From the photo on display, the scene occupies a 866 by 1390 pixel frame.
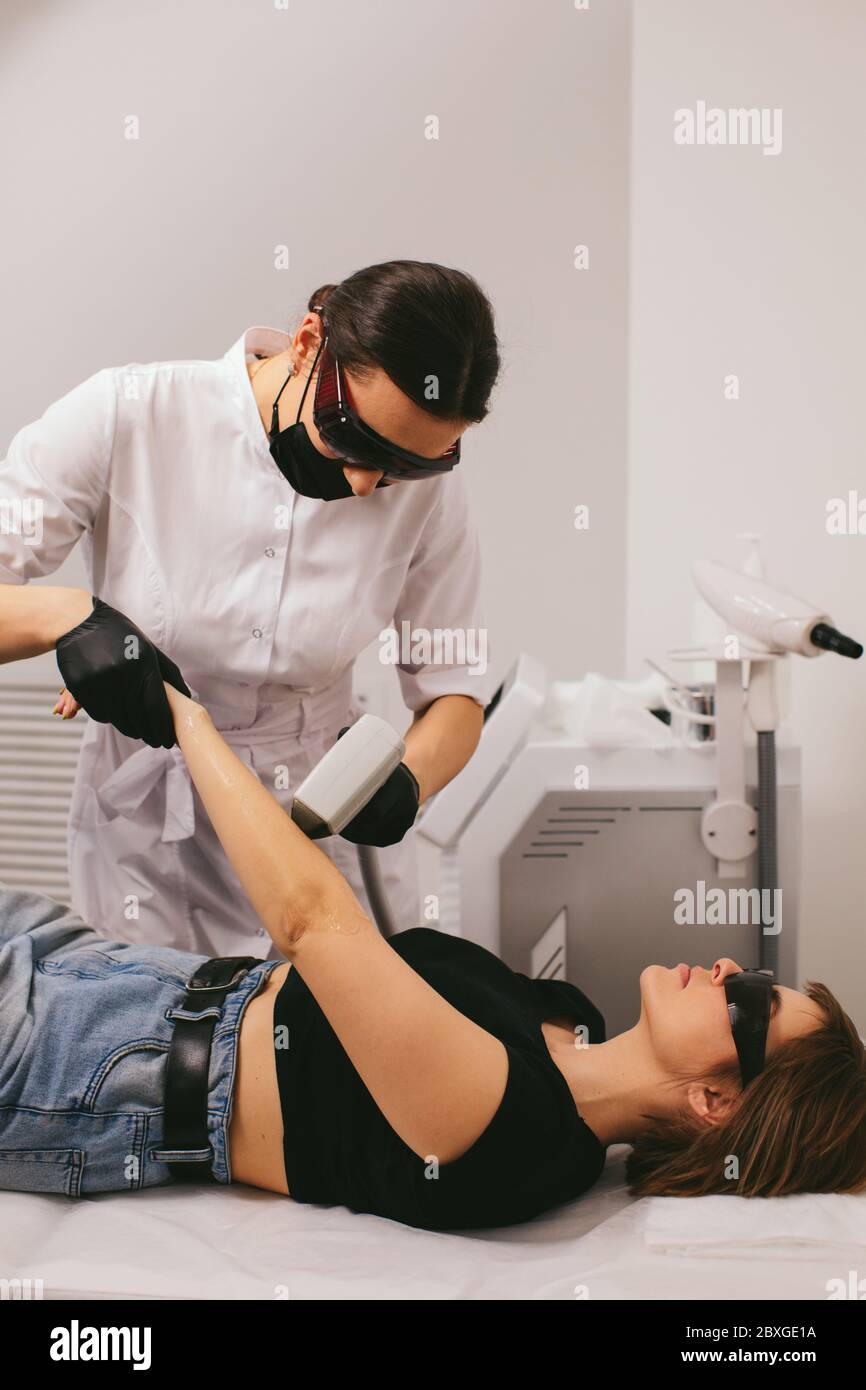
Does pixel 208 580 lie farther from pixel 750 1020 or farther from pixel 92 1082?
pixel 750 1020

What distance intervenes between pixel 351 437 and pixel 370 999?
645mm

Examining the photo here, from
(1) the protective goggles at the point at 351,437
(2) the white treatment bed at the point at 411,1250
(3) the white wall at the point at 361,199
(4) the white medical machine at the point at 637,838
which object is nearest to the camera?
(2) the white treatment bed at the point at 411,1250

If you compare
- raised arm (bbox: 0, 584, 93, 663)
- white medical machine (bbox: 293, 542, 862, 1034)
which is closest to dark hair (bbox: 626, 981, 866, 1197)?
white medical machine (bbox: 293, 542, 862, 1034)

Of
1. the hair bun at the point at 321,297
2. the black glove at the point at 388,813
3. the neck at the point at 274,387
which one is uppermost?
the hair bun at the point at 321,297

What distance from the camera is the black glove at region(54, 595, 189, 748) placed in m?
1.27

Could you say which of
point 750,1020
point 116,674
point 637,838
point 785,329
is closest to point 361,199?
point 785,329

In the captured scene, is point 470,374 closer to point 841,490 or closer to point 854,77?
point 841,490

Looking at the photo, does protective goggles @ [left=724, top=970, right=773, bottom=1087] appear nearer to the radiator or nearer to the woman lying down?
the woman lying down

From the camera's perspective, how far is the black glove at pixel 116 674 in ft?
4.16

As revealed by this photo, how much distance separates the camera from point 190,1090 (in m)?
1.32

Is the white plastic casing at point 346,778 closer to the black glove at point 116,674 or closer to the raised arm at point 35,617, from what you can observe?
the black glove at point 116,674

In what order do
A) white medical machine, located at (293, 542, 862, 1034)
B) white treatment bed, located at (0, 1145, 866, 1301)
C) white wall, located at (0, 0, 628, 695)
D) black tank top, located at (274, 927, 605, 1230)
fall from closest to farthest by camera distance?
white treatment bed, located at (0, 1145, 866, 1301), black tank top, located at (274, 927, 605, 1230), white medical machine, located at (293, 542, 862, 1034), white wall, located at (0, 0, 628, 695)

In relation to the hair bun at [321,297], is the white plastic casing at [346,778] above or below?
below

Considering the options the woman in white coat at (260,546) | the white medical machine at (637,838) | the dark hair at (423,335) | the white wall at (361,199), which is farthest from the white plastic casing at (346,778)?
the white wall at (361,199)
